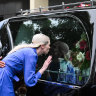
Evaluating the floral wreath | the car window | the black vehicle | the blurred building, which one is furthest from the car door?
the blurred building

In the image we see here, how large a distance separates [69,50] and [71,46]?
2.3 inches

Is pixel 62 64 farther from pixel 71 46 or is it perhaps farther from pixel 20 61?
pixel 20 61

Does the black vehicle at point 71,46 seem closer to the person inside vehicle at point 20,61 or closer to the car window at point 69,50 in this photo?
the car window at point 69,50

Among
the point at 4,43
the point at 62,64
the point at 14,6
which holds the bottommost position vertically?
the point at 62,64

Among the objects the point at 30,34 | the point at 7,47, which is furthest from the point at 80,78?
the point at 7,47

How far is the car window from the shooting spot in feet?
9.23

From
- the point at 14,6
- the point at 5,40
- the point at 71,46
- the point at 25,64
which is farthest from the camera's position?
the point at 14,6

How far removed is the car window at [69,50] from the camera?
2.81 metres

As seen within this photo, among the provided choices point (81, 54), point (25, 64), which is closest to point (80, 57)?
point (81, 54)

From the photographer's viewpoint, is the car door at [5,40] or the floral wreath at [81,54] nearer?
the floral wreath at [81,54]

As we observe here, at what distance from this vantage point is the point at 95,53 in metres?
2.61

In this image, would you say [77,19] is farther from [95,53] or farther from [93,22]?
[95,53]

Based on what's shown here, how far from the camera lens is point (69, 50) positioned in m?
3.03

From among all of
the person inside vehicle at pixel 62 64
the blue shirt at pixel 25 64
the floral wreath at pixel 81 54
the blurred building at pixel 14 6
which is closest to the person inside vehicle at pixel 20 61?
the blue shirt at pixel 25 64
